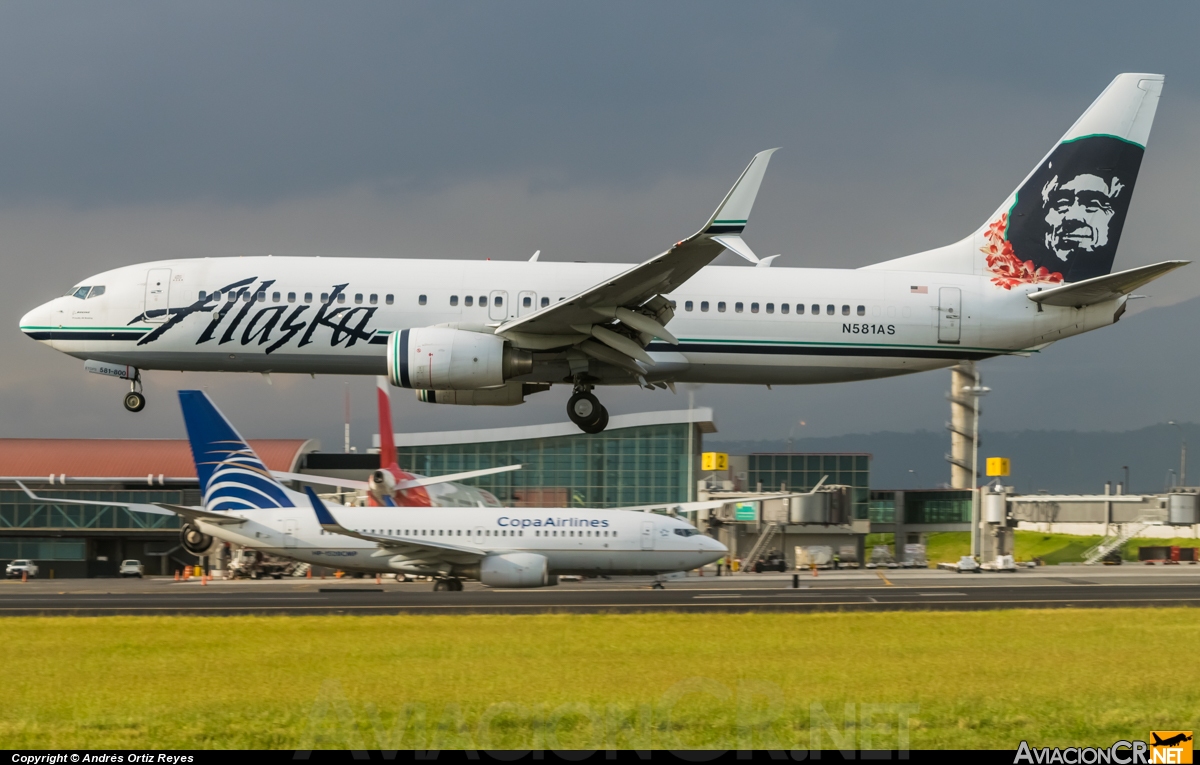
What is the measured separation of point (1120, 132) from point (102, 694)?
31.2 m

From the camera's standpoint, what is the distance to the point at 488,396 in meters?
32.1

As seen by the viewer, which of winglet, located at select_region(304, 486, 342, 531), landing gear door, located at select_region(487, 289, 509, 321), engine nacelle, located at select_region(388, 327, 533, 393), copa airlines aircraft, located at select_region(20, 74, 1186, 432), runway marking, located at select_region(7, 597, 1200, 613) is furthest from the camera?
winglet, located at select_region(304, 486, 342, 531)

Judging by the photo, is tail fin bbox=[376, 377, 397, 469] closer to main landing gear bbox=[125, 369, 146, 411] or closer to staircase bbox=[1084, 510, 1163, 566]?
main landing gear bbox=[125, 369, 146, 411]

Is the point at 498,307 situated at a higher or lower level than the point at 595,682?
higher

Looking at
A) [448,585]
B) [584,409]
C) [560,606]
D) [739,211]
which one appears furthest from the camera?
[448,585]

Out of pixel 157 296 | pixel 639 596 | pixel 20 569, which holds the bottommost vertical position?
pixel 20 569

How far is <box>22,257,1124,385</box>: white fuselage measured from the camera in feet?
102

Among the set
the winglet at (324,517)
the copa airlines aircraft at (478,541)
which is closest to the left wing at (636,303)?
the copa airlines aircraft at (478,541)

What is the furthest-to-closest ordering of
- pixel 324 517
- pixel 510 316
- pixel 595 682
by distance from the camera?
pixel 324 517
pixel 510 316
pixel 595 682

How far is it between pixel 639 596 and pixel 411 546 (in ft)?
30.8

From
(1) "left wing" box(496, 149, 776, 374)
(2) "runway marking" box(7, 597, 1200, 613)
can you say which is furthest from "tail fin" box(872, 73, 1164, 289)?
(2) "runway marking" box(7, 597, 1200, 613)

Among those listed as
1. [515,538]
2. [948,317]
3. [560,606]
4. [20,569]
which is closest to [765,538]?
[515,538]

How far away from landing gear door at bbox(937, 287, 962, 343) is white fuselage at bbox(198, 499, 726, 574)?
745 inches

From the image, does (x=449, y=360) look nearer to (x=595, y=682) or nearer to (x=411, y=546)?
(x=595, y=682)
